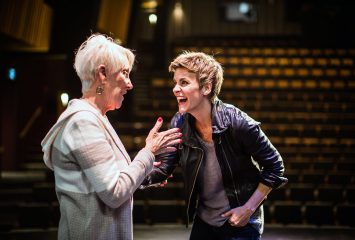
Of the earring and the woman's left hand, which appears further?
the woman's left hand

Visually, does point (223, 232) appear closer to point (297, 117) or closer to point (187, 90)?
point (187, 90)

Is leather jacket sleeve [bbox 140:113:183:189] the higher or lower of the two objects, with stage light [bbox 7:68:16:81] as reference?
lower

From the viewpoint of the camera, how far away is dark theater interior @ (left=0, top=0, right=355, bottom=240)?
5.21 m

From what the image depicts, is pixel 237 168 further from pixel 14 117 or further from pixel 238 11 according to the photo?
pixel 238 11

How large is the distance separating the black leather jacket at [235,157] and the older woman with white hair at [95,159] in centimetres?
43

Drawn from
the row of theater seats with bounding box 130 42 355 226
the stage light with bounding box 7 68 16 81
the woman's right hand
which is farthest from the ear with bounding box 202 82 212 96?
the stage light with bounding box 7 68 16 81

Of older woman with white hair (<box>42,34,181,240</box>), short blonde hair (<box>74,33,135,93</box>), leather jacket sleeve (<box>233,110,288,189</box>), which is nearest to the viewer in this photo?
older woman with white hair (<box>42,34,181,240</box>)

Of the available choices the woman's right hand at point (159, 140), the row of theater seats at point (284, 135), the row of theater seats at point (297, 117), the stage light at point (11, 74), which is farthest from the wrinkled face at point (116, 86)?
the stage light at point (11, 74)

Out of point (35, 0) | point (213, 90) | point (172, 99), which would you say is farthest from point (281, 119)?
point (213, 90)

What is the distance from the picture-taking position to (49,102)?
9.77 metres

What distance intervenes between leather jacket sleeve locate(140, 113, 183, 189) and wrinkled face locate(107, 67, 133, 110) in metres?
0.52

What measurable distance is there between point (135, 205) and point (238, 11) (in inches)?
570

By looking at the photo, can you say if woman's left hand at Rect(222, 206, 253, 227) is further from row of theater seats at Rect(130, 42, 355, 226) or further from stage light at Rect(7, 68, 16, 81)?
stage light at Rect(7, 68, 16, 81)

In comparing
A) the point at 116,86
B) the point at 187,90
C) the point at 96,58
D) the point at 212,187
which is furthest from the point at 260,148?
the point at 96,58
